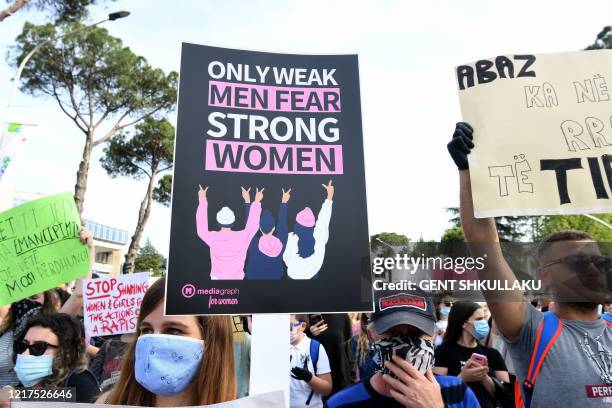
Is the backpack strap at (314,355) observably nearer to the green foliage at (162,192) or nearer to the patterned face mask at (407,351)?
the patterned face mask at (407,351)

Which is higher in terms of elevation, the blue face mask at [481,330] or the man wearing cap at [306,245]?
the man wearing cap at [306,245]

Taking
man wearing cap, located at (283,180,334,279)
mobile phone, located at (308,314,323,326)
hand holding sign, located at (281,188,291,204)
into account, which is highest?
hand holding sign, located at (281,188,291,204)

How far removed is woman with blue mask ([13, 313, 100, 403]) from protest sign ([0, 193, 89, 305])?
1.26 feet

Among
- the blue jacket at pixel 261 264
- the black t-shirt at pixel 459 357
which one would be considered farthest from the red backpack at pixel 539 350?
the black t-shirt at pixel 459 357

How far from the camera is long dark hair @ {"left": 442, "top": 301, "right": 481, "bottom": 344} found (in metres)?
4.11

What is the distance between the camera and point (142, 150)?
95.1 ft

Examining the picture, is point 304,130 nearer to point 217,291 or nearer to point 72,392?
point 217,291

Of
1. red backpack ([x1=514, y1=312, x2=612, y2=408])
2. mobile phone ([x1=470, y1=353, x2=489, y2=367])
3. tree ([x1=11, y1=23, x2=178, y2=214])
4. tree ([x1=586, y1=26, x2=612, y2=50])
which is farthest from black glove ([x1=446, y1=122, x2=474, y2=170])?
tree ([x1=586, y1=26, x2=612, y2=50])

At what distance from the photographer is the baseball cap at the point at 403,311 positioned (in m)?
2.04

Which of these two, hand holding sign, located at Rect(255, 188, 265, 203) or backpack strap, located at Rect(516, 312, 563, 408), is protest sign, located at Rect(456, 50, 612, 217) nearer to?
backpack strap, located at Rect(516, 312, 563, 408)

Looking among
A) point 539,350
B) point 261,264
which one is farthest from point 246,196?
point 539,350

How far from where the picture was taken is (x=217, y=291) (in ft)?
6.48

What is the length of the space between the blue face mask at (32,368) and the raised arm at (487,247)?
2.32 m

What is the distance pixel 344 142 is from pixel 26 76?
77.9ft
